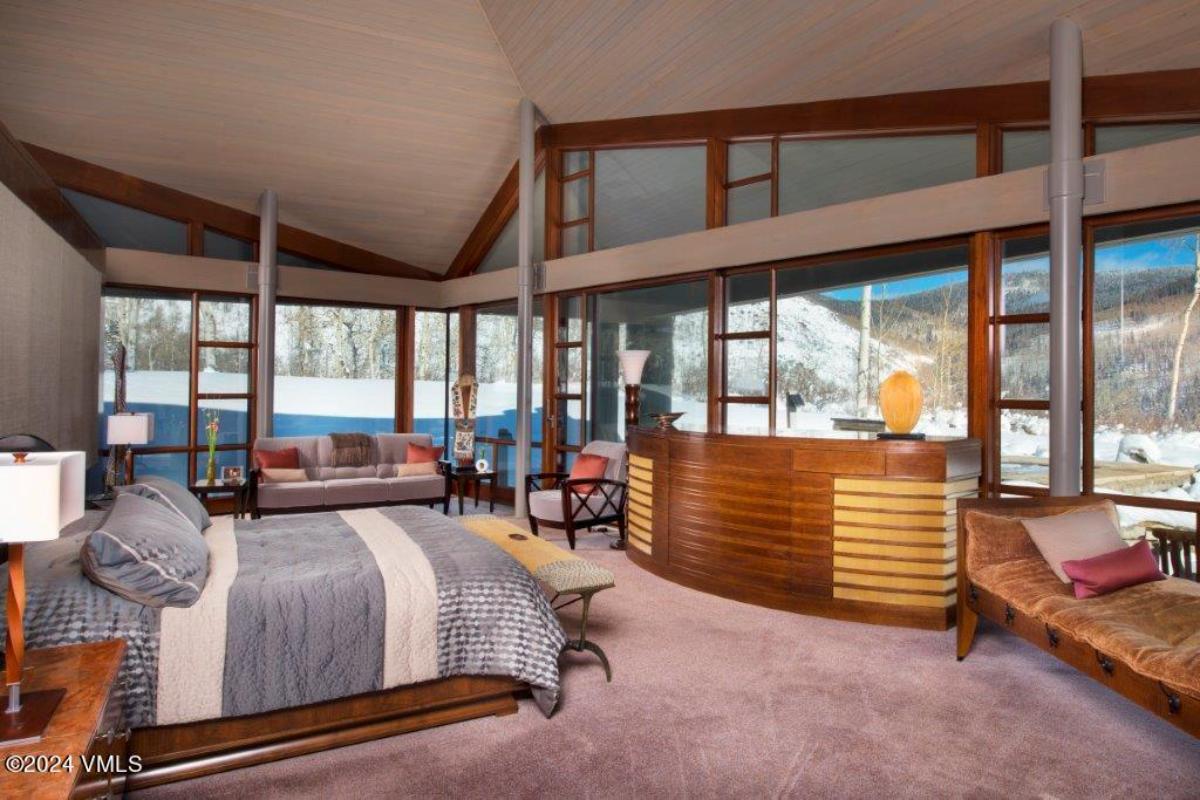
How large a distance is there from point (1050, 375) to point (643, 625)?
2.76 m

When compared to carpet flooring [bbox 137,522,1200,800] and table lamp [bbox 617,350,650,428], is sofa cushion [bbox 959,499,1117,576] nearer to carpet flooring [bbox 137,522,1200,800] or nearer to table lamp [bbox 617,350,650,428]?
carpet flooring [bbox 137,522,1200,800]

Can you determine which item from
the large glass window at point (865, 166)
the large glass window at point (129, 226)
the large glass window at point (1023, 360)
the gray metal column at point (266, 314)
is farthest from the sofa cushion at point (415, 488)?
the large glass window at point (1023, 360)

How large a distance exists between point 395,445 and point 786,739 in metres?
5.64

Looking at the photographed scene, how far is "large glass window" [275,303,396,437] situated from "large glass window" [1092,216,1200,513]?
283 inches

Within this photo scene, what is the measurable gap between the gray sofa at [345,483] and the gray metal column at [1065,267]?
5148mm

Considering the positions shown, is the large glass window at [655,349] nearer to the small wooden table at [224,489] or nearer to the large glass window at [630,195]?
the large glass window at [630,195]

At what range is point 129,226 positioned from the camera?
733 centimetres

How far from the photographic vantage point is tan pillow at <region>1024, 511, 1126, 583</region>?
10.8ft

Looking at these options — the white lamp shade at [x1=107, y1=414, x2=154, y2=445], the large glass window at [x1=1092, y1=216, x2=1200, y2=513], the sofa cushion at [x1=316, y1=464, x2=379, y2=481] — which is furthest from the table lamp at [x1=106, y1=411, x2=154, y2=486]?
the large glass window at [x1=1092, y1=216, x2=1200, y2=513]

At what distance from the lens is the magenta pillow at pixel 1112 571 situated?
308 cm

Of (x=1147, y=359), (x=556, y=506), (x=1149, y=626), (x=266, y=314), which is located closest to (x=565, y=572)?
(x=1149, y=626)

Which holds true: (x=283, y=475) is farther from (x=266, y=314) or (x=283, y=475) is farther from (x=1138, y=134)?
(x=1138, y=134)

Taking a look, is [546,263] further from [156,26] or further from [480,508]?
[156,26]

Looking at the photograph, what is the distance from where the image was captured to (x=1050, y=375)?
14.0 ft
